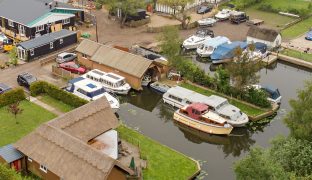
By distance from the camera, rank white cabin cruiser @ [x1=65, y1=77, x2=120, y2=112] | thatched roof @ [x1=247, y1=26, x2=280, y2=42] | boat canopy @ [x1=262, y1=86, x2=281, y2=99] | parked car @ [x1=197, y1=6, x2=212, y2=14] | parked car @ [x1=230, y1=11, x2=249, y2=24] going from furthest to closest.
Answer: parked car @ [x1=197, y1=6, x2=212, y2=14]
parked car @ [x1=230, y1=11, x2=249, y2=24]
thatched roof @ [x1=247, y1=26, x2=280, y2=42]
boat canopy @ [x1=262, y1=86, x2=281, y2=99]
white cabin cruiser @ [x1=65, y1=77, x2=120, y2=112]

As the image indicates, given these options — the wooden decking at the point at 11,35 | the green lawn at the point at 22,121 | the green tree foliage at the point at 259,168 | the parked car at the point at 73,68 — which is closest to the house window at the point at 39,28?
the wooden decking at the point at 11,35

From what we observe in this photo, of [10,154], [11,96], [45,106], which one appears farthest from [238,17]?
[10,154]

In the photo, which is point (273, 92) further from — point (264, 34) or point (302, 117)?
point (264, 34)

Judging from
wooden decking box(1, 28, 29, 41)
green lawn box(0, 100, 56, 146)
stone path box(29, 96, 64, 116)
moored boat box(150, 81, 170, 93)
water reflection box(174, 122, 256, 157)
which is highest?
wooden decking box(1, 28, 29, 41)

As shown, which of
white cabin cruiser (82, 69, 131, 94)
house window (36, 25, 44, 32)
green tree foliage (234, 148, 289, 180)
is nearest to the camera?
green tree foliage (234, 148, 289, 180)

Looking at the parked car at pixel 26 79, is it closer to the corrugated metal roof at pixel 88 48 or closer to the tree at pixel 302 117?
the corrugated metal roof at pixel 88 48

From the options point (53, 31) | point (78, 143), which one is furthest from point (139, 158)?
point (53, 31)

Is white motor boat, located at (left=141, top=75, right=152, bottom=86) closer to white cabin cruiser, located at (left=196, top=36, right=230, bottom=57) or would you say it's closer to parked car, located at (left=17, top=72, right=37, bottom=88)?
white cabin cruiser, located at (left=196, top=36, right=230, bottom=57)

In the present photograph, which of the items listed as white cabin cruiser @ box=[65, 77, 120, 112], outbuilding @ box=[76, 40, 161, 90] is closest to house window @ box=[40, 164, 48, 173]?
white cabin cruiser @ box=[65, 77, 120, 112]
